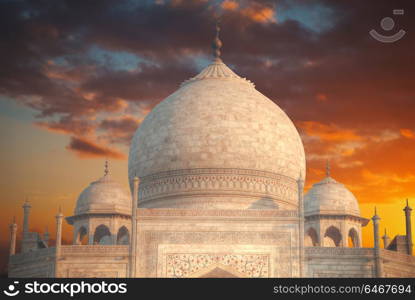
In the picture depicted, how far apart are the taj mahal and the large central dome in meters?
0.03

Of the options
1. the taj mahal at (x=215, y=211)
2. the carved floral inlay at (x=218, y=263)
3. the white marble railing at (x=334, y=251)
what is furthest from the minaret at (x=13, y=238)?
the white marble railing at (x=334, y=251)

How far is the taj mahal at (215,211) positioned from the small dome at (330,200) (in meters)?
0.03

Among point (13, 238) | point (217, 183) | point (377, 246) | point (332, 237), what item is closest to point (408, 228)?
point (377, 246)

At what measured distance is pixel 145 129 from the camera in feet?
87.2

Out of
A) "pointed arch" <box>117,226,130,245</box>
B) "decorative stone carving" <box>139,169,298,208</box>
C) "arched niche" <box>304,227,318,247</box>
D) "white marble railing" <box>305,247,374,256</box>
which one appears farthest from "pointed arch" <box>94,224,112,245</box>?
"white marble railing" <box>305,247,374,256</box>

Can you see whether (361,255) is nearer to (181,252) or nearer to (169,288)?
(181,252)

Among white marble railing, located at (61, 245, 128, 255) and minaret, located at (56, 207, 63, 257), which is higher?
minaret, located at (56, 207, 63, 257)

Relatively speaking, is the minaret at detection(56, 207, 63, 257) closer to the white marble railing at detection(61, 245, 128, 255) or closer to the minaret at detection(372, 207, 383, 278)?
the white marble railing at detection(61, 245, 128, 255)

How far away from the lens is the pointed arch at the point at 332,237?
1090 inches

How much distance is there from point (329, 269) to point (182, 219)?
4004 millimetres

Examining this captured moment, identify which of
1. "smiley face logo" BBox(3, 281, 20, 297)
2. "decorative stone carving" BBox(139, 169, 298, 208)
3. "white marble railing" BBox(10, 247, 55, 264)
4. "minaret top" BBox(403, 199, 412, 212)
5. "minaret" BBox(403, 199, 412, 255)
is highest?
"decorative stone carving" BBox(139, 169, 298, 208)

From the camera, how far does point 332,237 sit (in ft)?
92.2

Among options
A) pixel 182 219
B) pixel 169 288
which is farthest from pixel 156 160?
pixel 169 288

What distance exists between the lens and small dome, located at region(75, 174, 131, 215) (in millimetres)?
26812
